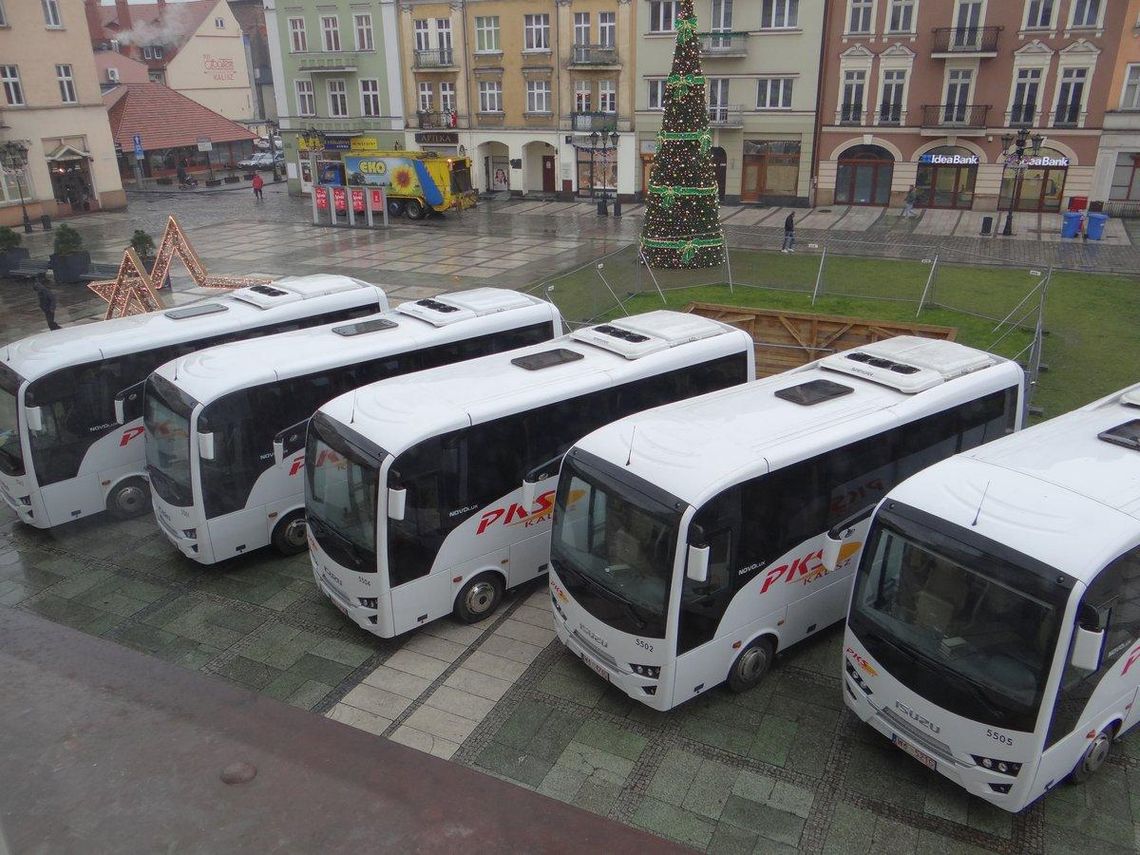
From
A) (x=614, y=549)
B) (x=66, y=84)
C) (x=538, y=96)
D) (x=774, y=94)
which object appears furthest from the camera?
(x=538, y=96)

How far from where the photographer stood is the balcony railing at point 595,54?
139 feet

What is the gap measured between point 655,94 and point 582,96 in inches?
155

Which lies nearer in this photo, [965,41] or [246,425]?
[246,425]

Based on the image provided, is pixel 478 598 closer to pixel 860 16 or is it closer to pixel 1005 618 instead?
pixel 1005 618

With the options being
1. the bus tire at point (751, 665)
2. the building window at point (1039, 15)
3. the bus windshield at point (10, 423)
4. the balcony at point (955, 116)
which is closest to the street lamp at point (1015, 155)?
the balcony at point (955, 116)

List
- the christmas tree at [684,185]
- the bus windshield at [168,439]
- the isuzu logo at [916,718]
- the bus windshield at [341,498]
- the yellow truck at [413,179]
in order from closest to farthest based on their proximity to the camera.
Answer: the isuzu logo at [916,718], the bus windshield at [341,498], the bus windshield at [168,439], the christmas tree at [684,185], the yellow truck at [413,179]

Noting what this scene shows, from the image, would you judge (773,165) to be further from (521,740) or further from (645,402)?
(521,740)

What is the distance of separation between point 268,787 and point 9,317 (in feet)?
88.1

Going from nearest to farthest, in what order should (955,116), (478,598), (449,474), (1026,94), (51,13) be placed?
(449,474) < (478,598) < (1026,94) < (955,116) < (51,13)

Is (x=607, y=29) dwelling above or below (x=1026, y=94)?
above

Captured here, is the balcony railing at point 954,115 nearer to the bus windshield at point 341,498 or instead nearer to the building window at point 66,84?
the bus windshield at point 341,498

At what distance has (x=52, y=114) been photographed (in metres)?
40.7

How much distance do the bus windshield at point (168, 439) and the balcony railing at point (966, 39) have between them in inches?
1456

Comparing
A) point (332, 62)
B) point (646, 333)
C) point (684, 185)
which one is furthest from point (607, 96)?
point (646, 333)
